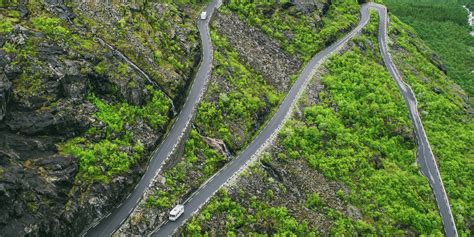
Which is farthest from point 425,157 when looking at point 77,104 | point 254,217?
point 77,104

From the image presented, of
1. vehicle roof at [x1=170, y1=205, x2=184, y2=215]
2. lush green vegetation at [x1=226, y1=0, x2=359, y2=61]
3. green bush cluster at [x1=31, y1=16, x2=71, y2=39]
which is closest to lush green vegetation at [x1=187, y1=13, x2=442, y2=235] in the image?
vehicle roof at [x1=170, y1=205, x2=184, y2=215]

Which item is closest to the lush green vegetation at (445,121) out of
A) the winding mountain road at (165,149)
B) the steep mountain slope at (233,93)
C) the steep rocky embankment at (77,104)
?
the steep mountain slope at (233,93)

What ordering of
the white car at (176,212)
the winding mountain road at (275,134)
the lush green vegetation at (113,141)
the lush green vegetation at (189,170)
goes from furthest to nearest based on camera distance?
the winding mountain road at (275,134)
the lush green vegetation at (189,170)
the lush green vegetation at (113,141)
the white car at (176,212)

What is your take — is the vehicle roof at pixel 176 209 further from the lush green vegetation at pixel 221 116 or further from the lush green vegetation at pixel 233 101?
the lush green vegetation at pixel 233 101

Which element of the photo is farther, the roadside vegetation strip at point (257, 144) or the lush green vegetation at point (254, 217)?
the roadside vegetation strip at point (257, 144)

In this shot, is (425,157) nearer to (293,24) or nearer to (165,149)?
(293,24)

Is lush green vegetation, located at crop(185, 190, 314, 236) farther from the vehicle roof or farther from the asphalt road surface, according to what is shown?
the asphalt road surface

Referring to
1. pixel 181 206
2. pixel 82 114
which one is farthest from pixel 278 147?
pixel 82 114
